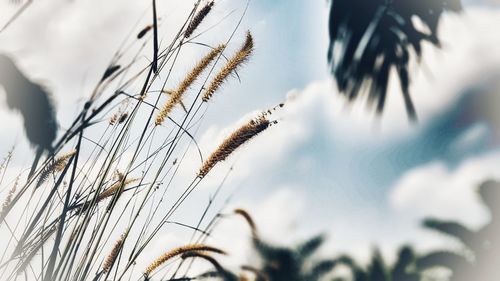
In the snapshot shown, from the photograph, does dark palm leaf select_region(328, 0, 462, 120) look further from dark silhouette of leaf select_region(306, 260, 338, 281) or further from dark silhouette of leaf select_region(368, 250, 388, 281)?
dark silhouette of leaf select_region(368, 250, 388, 281)

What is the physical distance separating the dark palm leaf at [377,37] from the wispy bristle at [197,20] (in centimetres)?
105

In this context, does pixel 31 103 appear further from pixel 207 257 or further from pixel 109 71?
pixel 207 257

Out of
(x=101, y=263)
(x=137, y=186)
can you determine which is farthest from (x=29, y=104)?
(x=101, y=263)

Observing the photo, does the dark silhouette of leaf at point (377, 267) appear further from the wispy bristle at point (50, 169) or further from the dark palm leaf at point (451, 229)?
the wispy bristle at point (50, 169)

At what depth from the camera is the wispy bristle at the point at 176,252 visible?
6.61ft

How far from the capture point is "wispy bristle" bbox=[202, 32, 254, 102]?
225 centimetres

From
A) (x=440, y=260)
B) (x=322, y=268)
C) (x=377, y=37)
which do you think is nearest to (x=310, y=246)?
(x=322, y=268)

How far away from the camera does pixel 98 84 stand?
171 cm

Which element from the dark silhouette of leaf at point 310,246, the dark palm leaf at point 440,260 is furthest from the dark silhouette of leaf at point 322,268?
the dark palm leaf at point 440,260

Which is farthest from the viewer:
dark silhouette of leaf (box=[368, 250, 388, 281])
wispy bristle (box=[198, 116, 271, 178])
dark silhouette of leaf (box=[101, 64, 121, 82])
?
dark silhouette of leaf (box=[368, 250, 388, 281])

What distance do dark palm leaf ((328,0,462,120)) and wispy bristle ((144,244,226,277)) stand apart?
1.36 meters

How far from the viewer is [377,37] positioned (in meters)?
3.10

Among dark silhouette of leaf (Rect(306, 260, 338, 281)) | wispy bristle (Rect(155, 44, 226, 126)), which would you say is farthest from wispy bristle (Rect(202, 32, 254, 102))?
dark silhouette of leaf (Rect(306, 260, 338, 281))

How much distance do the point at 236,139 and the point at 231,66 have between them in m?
0.37
